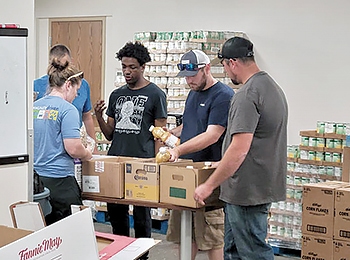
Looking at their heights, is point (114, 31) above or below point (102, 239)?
above

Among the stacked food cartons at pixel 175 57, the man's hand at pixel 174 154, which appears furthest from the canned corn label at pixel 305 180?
the man's hand at pixel 174 154

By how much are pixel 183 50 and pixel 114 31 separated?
6.52 ft

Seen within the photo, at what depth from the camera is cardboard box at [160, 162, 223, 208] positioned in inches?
126

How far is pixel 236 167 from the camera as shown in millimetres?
3064

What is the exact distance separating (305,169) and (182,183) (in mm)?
2355

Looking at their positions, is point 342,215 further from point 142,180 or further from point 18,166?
point 18,166

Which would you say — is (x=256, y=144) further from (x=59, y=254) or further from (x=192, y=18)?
(x=192, y=18)

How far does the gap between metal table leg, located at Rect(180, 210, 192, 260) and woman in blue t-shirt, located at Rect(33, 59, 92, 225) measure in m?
0.60

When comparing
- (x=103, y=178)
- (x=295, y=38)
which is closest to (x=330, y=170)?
(x=295, y=38)

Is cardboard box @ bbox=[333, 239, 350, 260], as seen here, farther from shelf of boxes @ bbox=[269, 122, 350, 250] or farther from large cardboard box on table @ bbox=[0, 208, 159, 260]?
large cardboard box on table @ bbox=[0, 208, 159, 260]

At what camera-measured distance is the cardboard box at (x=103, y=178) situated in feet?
11.3

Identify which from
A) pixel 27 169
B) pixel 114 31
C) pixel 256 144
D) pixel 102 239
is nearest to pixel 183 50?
pixel 114 31

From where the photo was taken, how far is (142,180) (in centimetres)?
337

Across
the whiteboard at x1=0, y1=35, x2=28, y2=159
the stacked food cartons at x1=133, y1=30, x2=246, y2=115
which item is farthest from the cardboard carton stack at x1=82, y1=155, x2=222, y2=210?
the stacked food cartons at x1=133, y1=30, x2=246, y2=115
